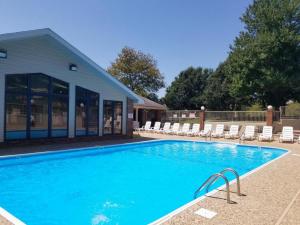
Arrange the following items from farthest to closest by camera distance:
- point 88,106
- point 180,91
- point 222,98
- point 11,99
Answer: point 180,91
point 222,98
point 88,106
point 11,99

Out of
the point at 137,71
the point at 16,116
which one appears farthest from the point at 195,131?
the point at 137,71

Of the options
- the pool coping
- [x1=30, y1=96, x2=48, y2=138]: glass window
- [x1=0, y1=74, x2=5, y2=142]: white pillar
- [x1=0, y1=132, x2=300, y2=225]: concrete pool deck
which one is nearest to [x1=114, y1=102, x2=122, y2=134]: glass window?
[x1=30, y1=96, x2=48, y2=138]: glass window

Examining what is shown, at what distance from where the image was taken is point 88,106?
14609 mm

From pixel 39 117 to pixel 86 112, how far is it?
9.10ft

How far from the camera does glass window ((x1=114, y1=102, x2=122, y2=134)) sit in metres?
16.5

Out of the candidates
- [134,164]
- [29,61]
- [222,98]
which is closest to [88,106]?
[29,61]

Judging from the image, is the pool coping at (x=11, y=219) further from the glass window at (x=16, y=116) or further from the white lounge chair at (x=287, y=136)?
the white lounge chair at (x=287, y=136)

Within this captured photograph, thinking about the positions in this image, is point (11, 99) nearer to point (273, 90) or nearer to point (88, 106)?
point (88, 106)

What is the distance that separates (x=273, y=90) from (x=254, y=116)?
392 cm

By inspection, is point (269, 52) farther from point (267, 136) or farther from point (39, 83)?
point (39, 83)

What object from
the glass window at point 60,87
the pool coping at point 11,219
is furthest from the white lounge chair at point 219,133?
the pool coping at point 11,219

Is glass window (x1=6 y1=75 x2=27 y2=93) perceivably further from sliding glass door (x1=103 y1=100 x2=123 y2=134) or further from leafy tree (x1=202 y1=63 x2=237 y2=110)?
leafy tree (x1=202 y1=63 x2=237 y2=110)

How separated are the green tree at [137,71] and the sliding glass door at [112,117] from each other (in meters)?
26.5

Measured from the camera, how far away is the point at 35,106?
39.9 feet
